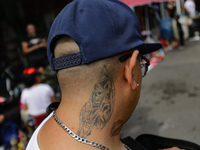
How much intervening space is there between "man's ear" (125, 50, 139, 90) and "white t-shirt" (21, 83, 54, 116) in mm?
2559

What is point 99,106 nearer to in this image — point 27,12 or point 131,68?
point 131,68

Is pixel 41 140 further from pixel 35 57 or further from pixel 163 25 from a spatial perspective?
pixel 163 25

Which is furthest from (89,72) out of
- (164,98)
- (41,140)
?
(164,98)

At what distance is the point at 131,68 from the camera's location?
1.08 meters

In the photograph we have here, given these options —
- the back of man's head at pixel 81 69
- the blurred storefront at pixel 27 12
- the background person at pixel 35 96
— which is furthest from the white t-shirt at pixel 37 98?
the blurred storefront at pixel 27 12

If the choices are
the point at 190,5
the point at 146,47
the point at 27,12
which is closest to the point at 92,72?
the point at 146,47

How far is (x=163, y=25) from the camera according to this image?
31.6 feet

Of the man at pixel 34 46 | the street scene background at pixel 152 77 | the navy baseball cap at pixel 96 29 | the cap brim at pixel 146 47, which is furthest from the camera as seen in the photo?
the man at pixel 34 46

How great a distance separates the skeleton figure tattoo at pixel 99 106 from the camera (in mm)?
1086

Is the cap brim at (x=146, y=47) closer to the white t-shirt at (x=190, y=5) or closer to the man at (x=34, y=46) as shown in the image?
the man at (x=34, y=46)

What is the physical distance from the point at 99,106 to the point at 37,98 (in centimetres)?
255

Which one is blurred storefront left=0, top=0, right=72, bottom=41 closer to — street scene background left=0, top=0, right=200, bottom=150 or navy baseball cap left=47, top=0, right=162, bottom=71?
street scene background left=0, top=0, right=200, bottom=150

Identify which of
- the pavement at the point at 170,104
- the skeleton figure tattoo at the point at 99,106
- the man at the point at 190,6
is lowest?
the pavement at the point at 170,104

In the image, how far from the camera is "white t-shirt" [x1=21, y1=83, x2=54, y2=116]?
3416 millimetres
